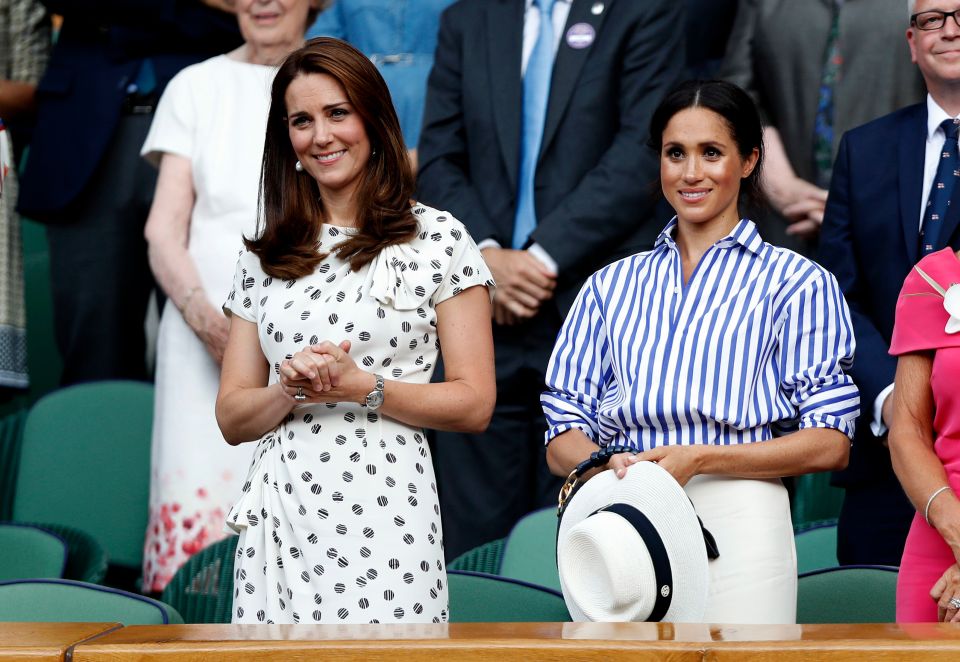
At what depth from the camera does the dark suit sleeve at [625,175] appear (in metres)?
4.43

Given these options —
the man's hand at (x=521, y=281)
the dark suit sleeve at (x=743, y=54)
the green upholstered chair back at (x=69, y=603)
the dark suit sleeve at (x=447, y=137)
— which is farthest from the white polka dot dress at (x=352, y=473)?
the dark suit sleeve at (x=743, y=54)

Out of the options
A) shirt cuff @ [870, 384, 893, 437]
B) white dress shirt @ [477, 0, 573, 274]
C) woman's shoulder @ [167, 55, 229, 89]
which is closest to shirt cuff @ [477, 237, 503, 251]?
white dress shirt @ [477, 0, 573, 274]

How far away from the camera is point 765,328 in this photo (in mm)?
2979

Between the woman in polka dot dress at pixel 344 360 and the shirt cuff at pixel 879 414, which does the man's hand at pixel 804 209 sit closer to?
the shirt cuff at pixel 879 414

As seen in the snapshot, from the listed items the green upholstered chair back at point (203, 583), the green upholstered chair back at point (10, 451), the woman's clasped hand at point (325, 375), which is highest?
the woman's clasped hand at point (325, 375)

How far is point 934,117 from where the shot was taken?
12.8ft

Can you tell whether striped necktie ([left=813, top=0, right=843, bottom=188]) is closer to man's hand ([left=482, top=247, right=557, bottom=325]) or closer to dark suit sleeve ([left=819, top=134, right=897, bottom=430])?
dark suit sleeve ([left=819, top=134, right=897, bottom=430])

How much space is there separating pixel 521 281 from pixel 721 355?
4.96 ft

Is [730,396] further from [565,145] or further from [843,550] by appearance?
[565,145]

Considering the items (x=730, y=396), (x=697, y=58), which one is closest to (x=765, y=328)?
(x=730, y=396)

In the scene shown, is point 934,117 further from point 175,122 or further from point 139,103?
point 139,103

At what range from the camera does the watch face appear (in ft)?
9.39

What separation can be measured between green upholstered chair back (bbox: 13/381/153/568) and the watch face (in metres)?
2.19

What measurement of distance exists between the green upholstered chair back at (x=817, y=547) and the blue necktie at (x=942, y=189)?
732 millimetres
